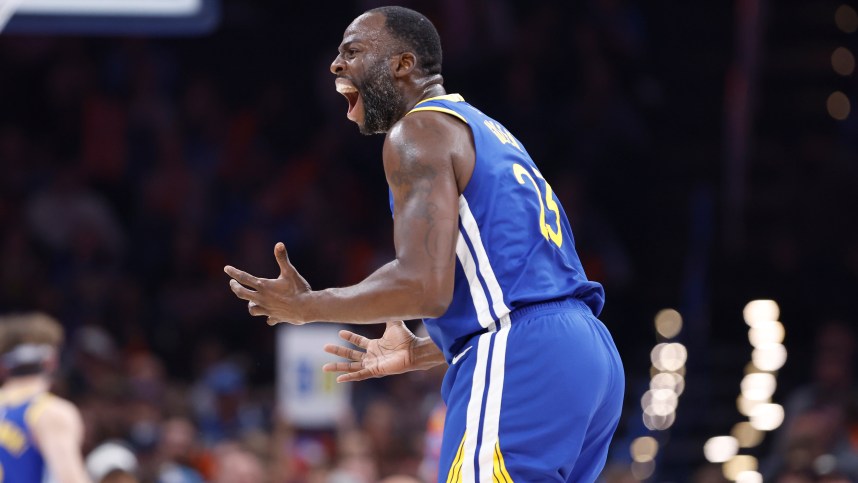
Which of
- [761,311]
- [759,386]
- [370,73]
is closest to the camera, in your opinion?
[370,73]

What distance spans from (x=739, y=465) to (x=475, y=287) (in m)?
8.22

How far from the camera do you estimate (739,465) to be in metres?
11.7

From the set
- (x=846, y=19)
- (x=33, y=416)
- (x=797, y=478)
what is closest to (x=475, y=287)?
(x=33, y=416)

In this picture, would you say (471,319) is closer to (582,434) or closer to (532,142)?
(582,434)

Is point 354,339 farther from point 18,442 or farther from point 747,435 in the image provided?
point 747,435

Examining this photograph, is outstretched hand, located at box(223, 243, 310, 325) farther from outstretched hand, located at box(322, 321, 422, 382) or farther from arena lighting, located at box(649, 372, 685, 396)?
arena lighting, located at box(649, 372, 685, 396)

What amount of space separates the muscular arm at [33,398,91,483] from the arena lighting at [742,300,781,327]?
769 centimetres

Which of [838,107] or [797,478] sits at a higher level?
[838,107]

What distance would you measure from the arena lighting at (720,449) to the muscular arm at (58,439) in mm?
6823

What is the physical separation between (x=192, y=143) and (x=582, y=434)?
1037cm

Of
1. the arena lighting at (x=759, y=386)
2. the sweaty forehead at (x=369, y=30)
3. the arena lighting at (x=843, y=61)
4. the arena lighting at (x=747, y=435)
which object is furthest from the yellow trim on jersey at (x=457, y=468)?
the arena lighting at (x=843, y=61)

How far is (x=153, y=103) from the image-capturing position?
13727 millimetres

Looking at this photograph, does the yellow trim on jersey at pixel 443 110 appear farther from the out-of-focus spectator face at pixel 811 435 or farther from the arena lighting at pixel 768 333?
the arena lighting at pixel 768 333

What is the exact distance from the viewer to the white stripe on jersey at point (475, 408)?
13.1ft
